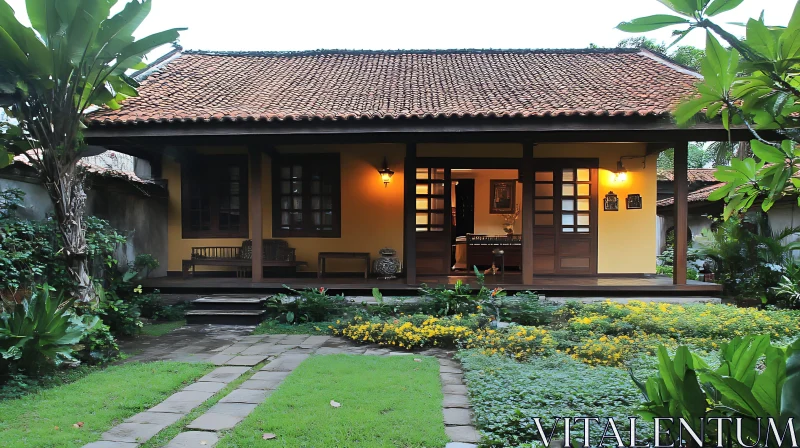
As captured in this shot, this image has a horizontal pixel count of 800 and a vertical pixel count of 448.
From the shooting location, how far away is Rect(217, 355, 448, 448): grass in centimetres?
305

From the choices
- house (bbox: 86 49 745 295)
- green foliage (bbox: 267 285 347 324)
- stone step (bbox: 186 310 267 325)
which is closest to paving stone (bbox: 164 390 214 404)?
green foliage (bbox: 267 285 347 324)

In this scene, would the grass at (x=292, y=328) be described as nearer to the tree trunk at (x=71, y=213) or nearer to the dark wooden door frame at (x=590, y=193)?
the tree trunk at (x=71, y=213)

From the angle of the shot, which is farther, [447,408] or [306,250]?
[306,250]

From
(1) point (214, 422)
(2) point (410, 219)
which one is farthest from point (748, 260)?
(1) point (214, 422)

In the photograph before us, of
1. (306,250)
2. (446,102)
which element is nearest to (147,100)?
(306,250)

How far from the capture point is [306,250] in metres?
10.0

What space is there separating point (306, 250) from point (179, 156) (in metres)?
3.09

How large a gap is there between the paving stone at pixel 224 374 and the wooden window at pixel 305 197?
525 centimetres

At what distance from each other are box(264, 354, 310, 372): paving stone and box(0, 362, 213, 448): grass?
63 centimetres

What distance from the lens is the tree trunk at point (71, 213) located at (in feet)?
17.3

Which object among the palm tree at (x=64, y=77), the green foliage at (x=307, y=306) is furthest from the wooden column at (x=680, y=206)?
the palm tree at (x=64, y=77)

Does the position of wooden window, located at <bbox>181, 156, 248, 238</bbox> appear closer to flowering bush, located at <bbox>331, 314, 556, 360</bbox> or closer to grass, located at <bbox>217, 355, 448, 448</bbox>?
flowering bush, located at <bbox>331, 314, 556, 360</bbox>

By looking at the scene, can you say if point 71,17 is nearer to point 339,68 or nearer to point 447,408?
point 447,408

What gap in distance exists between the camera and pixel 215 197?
10.1 m
